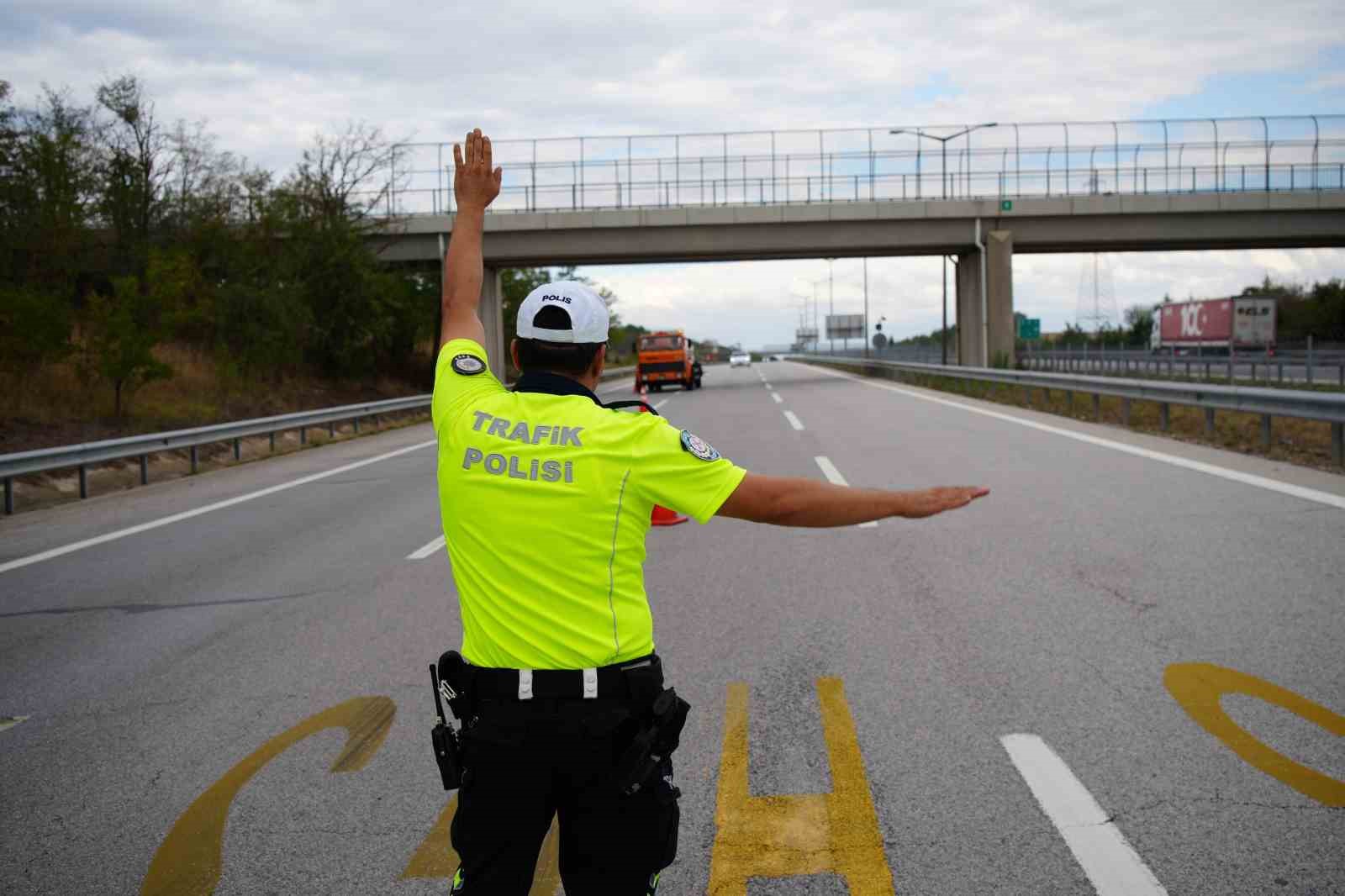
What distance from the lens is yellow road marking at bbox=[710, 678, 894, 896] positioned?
12.8ft

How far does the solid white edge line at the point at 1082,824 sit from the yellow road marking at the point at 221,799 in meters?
2.70

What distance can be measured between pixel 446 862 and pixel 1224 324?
62.2 meters

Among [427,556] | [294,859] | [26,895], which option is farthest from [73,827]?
[427,556]

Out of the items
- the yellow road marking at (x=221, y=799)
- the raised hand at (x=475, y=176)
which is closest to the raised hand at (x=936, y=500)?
the raised hand at (x=475, y=176)

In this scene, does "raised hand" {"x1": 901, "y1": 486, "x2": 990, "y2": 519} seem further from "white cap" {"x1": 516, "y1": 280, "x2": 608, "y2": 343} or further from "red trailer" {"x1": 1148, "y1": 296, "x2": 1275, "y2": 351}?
"red trailer" {"x1": 1148, "y1": 296, "x2": 1275, "y2": 351}

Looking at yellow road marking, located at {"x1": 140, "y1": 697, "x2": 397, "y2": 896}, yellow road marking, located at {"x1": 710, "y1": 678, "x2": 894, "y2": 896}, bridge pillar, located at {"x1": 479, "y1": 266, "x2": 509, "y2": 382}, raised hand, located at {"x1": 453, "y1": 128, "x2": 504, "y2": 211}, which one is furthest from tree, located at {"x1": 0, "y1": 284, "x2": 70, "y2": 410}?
bridge pillar, located at {"x1": 479, "y1": 266, "x2": 509, "y2": 382}

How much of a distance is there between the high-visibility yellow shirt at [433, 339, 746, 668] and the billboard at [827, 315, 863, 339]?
133116 millimetres

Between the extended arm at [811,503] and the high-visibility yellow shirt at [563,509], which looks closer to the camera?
the high-visibility yellow shirt at [563,509]

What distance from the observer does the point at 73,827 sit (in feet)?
14.8

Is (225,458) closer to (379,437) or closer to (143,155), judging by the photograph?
(379,437)

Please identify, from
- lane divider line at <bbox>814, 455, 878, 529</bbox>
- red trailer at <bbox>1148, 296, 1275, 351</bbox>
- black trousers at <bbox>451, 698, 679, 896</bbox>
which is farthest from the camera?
red trailer at <bbox>1148, 296, 1275, 351</bbox>

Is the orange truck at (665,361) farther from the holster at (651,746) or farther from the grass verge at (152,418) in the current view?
the holster at (651,746)

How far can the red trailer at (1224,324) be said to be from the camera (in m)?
57.4

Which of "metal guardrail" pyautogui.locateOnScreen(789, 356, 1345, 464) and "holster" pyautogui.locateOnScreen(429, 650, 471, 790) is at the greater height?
"metal guardrail" pyautogui.locateOnScreen(789, 356, 1345, 464)
